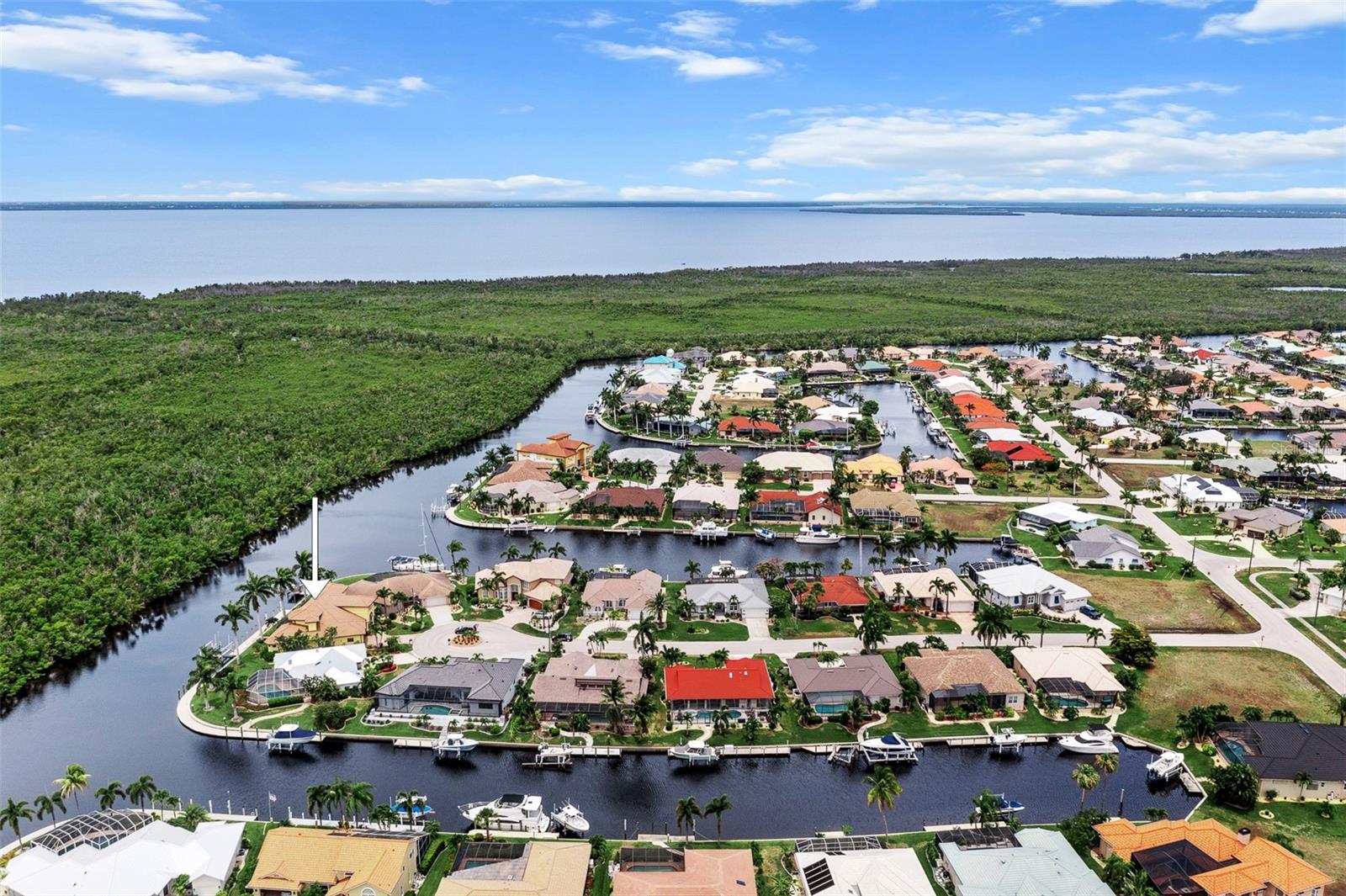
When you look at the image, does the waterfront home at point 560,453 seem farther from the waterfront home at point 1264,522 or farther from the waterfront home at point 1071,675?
the waterfront home at point 1264,522

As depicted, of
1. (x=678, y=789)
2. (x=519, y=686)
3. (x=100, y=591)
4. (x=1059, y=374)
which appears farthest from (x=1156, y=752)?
(x=1059, y=374)

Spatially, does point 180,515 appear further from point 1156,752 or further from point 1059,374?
point 1059,374

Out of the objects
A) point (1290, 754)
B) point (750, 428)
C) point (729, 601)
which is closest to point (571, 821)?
point (729, 601)

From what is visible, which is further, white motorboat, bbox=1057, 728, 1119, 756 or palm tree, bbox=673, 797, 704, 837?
white motorboat, bbox=1057, 728, 1119, 756

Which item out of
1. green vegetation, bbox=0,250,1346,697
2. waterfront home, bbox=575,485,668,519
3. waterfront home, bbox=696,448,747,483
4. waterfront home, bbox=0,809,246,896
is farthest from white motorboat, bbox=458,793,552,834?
waterfront home, bbox=696,448,747,483

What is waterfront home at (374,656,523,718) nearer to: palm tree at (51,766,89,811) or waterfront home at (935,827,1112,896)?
palm tree at (51,766,89,811)

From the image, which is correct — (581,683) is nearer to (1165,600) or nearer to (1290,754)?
(1290,754)
